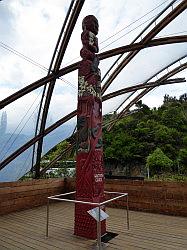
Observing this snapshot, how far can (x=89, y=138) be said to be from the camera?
5148mm

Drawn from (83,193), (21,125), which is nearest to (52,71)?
(21,125)

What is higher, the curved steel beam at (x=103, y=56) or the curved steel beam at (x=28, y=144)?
the curved steel beam at (x=103, y=56)

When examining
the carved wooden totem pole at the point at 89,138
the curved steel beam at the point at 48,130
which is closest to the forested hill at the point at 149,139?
the curved steel beam at the point at 48,130

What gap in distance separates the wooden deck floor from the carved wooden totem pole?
437 mm

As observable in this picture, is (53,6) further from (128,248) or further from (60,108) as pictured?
(128,248)

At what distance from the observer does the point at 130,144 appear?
21094mm

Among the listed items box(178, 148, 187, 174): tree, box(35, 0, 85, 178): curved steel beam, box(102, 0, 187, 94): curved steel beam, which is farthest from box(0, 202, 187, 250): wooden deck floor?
box(178, 148, 187, 174): tree

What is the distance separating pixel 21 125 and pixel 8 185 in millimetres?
4860

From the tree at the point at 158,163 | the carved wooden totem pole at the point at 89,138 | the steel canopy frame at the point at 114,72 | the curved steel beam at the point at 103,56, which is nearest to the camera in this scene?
the carved wooden totem pole at the point at 89,138

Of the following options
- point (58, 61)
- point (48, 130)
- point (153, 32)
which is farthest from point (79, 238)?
point (48, 130)

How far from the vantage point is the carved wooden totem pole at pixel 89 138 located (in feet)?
16.2

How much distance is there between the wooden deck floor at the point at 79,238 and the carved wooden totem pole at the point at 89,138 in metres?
0.44

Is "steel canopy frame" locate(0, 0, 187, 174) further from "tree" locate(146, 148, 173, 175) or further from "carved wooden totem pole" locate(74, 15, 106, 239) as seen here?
"tree" locate(146, 148, 173, 175)

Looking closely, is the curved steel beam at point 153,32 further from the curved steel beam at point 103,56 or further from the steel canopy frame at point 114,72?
the curved steel beam at point 103,56
